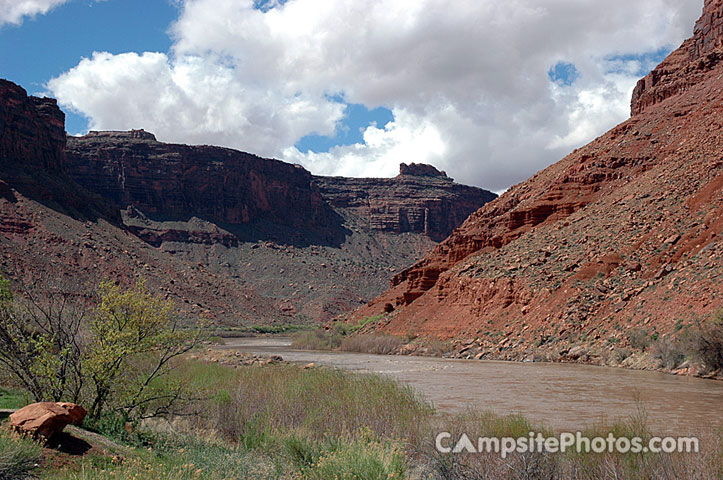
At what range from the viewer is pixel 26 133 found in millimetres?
84875

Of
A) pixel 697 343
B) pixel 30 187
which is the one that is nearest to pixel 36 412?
pixel 697 343

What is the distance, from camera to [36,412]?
7.89 metres

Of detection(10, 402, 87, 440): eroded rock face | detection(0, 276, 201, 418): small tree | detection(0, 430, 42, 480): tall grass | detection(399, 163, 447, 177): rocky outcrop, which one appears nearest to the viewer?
detection(0, 430, 42, 480): tall grass

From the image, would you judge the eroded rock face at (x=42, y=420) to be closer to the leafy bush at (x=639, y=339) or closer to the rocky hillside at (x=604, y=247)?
the rocky hillside at (x=604, y=247)

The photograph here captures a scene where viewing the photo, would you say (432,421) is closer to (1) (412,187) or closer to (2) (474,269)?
(2) (474,269)

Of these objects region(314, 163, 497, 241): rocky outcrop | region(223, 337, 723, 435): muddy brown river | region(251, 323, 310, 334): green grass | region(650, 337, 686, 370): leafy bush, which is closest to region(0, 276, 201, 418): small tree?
region(223, 337, 723, 435): muddy brown river

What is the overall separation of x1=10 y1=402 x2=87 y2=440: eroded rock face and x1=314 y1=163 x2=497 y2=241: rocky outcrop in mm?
145131

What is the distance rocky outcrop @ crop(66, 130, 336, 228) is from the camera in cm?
12712

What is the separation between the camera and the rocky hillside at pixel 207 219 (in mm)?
73312

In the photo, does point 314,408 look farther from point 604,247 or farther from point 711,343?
point 604,247

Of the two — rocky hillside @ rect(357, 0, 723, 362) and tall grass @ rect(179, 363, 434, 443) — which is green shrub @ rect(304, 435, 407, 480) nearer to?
tall grass @ rect(179, 363, 434, 443)

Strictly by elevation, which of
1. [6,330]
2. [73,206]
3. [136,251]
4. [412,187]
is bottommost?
[6,330]

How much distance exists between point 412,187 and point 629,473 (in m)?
163

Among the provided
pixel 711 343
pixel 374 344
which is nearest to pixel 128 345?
pixel 711 343
